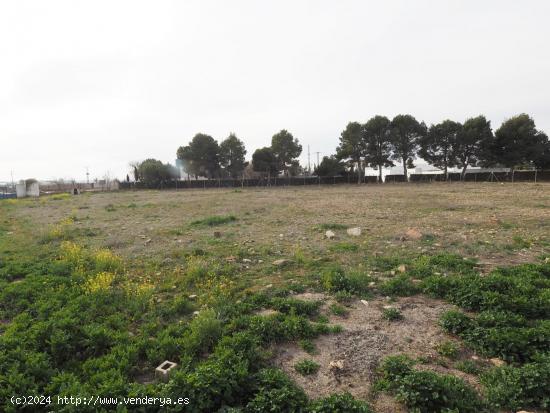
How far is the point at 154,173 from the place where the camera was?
65062mm

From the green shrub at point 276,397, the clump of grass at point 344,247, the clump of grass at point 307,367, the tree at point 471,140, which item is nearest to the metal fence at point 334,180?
the tree at point 471,140

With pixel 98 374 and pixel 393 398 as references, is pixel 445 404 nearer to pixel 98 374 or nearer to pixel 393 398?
pixel 393 398

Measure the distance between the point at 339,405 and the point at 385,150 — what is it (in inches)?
2296

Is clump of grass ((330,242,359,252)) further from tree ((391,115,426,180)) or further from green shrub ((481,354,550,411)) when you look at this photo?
tree ((391,115,426,180))

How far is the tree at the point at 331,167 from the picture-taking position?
58.8 metres

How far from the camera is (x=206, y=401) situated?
3082mm

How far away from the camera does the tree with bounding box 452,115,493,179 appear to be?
50.1m

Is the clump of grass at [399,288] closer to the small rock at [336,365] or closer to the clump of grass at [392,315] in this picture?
the clump of grass at [392,315]

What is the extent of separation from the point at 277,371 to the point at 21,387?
2.67m

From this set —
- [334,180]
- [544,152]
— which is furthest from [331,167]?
[544,152]

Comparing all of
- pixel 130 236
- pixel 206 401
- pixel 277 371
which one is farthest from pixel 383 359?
pixel 130 236

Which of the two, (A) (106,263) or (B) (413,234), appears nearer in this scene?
(A) (106,263)

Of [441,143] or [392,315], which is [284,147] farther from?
[392,315]

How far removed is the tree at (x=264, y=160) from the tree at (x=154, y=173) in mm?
18594
